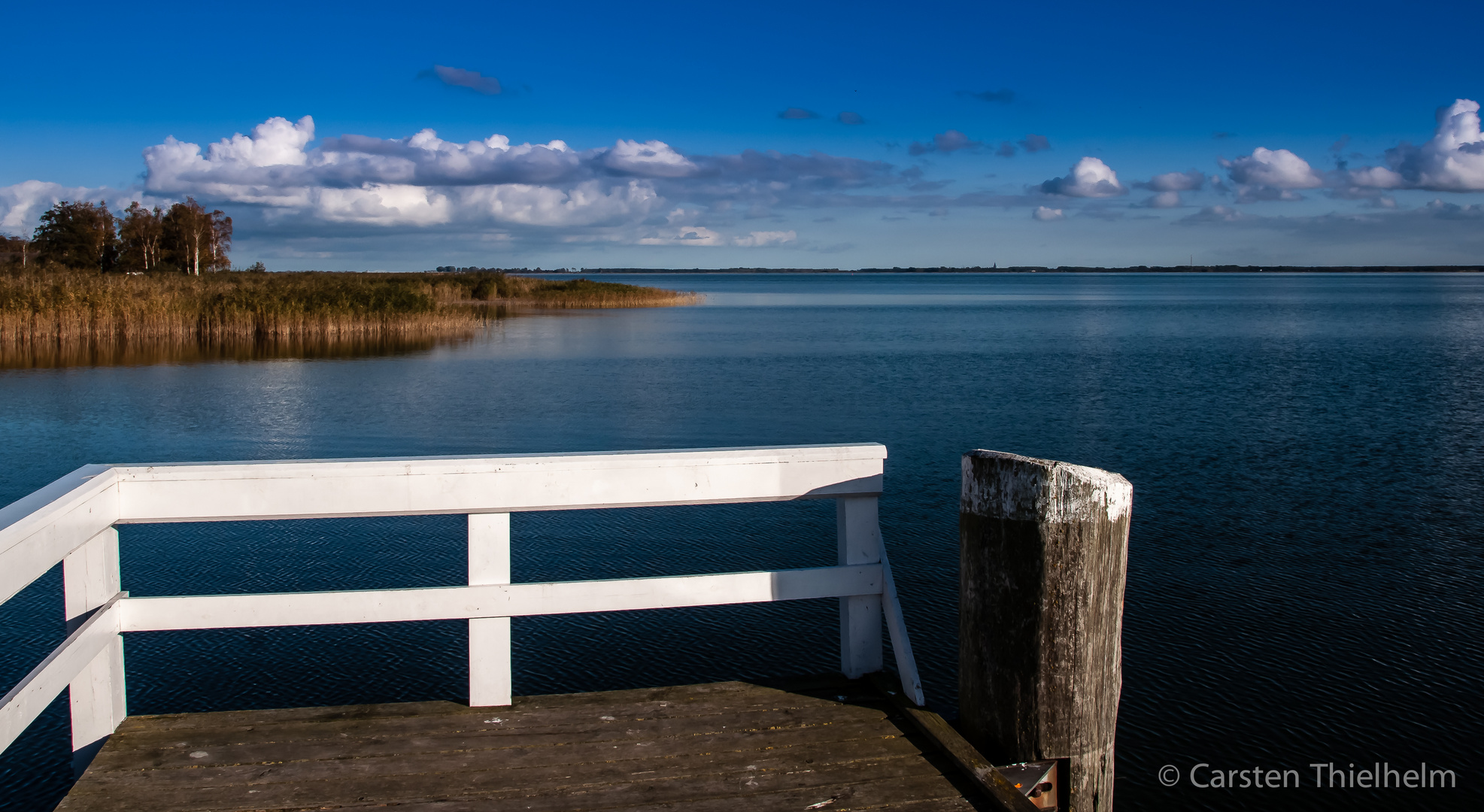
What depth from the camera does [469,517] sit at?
12.4 feet

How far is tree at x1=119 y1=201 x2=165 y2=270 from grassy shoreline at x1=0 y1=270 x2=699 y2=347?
95.8ft

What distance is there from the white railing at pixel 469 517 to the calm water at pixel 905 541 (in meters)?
1.59

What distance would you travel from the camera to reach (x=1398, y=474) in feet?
39.5

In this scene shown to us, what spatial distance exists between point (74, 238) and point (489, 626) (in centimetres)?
6721

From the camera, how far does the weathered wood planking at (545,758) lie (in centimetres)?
319

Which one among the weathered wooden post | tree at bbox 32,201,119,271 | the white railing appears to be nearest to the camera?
the weathered wooden post

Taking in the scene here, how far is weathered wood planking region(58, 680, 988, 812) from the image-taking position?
3.19m

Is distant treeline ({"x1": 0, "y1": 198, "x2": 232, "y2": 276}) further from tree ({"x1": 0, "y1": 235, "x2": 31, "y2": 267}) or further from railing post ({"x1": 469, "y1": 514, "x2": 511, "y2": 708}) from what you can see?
railing post ({"x1": 469, "y1": 514, "x2": 511, "y2": 708})

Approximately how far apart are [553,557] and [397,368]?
700 inches

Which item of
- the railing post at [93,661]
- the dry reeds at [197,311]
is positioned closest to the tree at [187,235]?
the dry reeds at [197,311]

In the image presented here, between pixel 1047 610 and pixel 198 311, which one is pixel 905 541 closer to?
pixel 1047 610

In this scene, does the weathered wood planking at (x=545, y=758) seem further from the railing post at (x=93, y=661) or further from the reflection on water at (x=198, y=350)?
the reflection on water at (x=198, y=350)

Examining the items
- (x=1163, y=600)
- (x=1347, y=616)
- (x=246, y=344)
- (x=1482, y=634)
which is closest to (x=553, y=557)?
(x=1163, y=600)

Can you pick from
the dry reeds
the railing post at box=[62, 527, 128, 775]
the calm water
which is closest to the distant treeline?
the dry reeds
